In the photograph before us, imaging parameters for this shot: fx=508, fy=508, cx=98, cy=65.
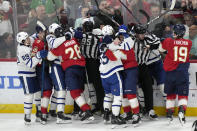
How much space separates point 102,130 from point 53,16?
2013 mm

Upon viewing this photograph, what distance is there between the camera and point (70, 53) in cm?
663

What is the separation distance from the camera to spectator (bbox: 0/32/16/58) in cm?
758

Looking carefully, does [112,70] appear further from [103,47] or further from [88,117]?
[88,117]

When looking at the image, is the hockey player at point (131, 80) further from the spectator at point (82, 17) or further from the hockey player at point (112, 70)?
the spectator at point (82, 17)

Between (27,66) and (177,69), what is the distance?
195 cm

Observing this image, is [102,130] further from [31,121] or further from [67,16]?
[67,16]

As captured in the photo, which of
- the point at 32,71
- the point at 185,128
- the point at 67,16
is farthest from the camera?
the point at 67,16

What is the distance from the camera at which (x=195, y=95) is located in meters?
6.89

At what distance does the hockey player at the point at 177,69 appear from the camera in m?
6.28

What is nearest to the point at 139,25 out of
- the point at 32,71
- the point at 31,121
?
the point at 32,71

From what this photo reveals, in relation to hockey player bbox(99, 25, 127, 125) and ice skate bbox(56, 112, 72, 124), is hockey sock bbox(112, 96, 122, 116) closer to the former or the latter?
hockey player bbox(99, 25, 127, 125)

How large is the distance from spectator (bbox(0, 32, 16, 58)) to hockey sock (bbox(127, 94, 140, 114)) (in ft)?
6.79

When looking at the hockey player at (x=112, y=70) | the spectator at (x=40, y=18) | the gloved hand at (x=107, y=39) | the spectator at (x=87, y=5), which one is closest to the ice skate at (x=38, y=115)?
the hockey player at (x=112, y=70)

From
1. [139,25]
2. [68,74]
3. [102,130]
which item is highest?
[139,25]
